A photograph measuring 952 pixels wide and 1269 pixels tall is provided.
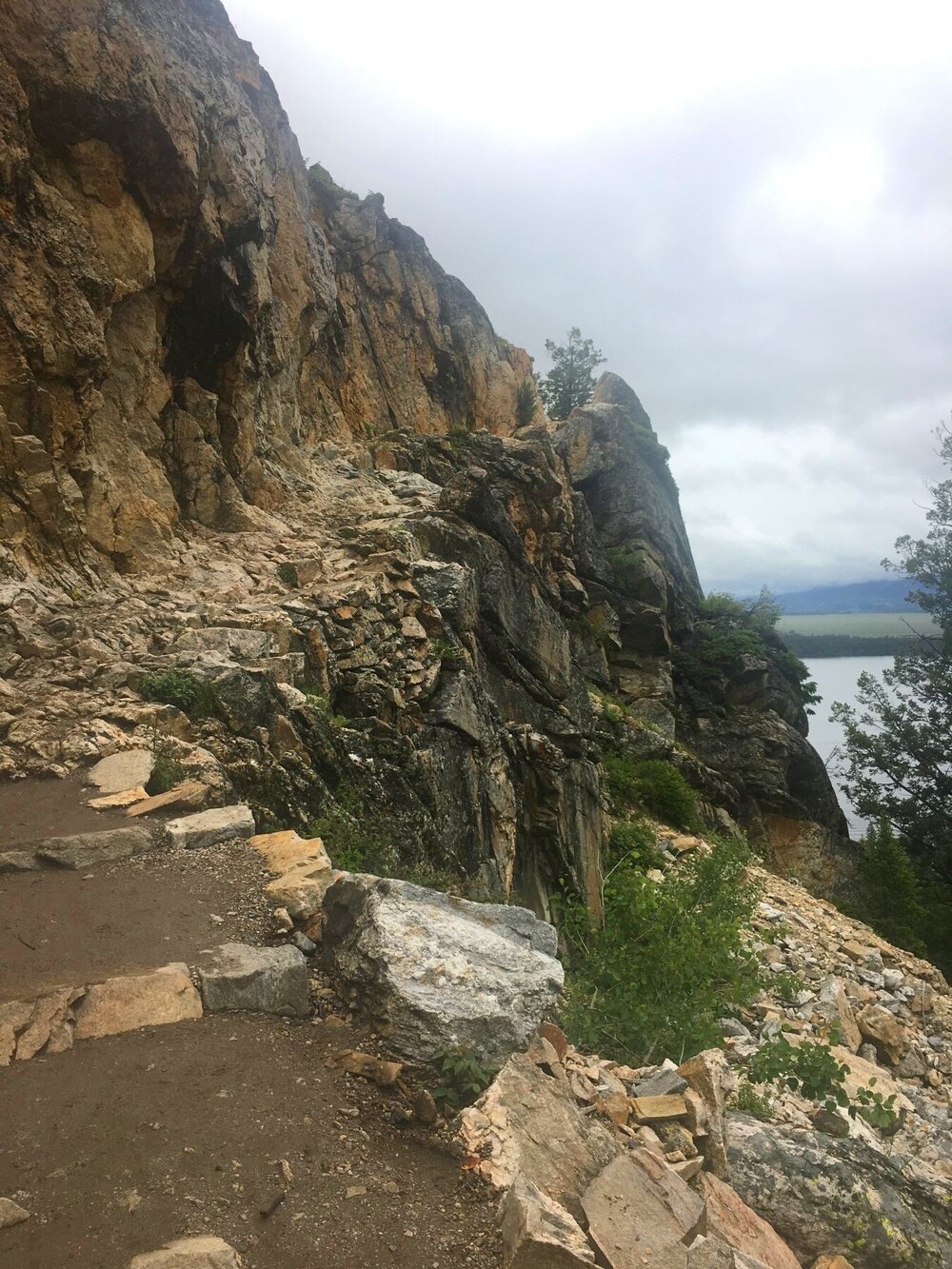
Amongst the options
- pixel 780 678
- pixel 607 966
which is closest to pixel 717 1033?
pixel 607 966

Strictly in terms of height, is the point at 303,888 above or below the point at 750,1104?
above

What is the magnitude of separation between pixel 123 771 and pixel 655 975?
5.07m

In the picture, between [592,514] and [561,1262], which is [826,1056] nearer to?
[561,1262]

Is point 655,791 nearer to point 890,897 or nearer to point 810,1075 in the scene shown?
point 890,897

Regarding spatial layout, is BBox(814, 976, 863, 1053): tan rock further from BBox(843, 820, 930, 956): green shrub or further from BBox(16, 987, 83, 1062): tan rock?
BBox(843, 820, 930, 956): green shrub

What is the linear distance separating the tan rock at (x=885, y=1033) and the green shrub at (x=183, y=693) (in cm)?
945

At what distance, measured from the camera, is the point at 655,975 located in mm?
6461

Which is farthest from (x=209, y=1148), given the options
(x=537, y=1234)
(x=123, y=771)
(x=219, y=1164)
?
(x=123, y=771)

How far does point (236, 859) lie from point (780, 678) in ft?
91.9

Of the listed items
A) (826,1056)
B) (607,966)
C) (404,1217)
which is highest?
(404,1217)

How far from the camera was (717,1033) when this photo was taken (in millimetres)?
5648

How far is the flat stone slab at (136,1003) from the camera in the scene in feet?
11.9

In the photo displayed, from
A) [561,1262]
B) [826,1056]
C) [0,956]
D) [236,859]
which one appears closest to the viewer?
[561,1262]

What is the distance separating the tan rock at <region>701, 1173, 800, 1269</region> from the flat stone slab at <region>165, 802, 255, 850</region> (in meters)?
3.98
